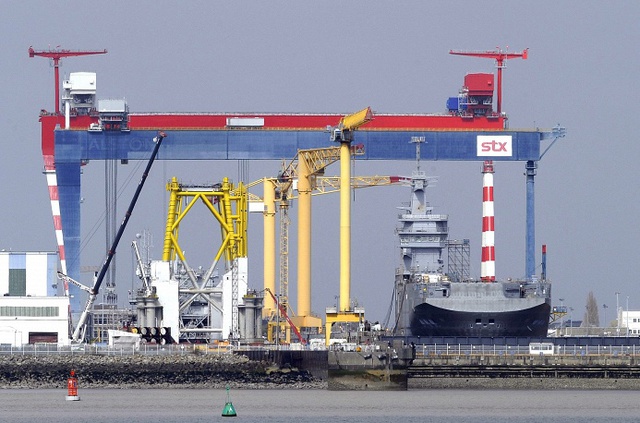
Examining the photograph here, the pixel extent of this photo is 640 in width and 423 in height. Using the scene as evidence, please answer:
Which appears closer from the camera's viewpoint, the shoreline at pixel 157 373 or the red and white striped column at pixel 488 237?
the shoreline at pixel 157 373

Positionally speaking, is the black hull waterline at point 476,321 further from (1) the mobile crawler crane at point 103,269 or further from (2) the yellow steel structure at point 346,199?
(1) the mobile crawler crane at point 103,269

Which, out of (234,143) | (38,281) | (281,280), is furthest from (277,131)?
(38,281)

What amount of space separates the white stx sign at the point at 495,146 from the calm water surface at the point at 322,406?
34.2 meters

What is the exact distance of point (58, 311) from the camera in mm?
82250

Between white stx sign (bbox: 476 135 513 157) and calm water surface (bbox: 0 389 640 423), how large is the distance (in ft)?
112

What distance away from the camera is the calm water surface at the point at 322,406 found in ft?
182

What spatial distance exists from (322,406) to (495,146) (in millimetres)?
→ 44611

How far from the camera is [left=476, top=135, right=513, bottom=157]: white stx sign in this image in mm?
101938

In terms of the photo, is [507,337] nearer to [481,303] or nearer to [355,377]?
[481,303]

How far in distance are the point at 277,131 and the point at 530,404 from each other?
140 feet

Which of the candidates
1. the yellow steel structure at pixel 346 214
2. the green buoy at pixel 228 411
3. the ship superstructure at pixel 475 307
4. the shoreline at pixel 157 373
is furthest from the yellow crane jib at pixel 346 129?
the green buoy at pixel 228 411

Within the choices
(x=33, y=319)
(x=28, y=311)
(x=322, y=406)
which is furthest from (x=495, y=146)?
(x=322, y=406)

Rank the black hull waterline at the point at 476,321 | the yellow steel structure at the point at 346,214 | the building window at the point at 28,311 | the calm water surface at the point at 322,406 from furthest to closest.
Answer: the black hull waterline at the point at 476,321 < the building window at the point at 28,311 < the yellow steel structure at the point at 346,214 < the calm water surface at the point at 322,406

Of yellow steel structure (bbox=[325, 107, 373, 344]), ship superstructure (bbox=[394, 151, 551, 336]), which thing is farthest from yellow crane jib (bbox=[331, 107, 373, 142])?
ship superstructure (bbox=[394, 151, 551, 336])
